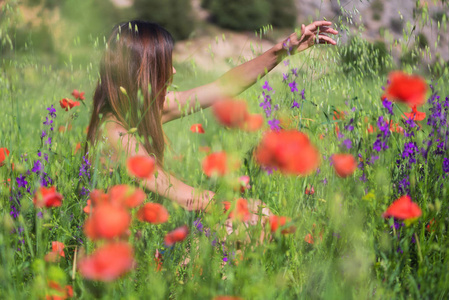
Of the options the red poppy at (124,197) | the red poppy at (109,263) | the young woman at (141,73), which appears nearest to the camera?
the red poppy at (109,263)

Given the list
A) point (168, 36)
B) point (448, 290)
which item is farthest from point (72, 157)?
point (448, 290)

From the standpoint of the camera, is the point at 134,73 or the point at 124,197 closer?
the point at 124,197

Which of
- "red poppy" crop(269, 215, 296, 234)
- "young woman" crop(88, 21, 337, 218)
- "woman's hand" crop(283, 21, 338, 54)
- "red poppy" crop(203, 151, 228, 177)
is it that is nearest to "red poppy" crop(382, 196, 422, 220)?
"red poppy" crop(269, 215, 296, 234)

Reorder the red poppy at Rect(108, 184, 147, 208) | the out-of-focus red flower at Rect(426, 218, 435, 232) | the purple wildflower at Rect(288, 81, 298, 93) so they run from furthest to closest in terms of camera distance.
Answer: the purple wildflower at Rect(288, 81, 298, 93), the out-of-focus red flower at Rect(426, 218, 435, 232), the red poppy at Rect(108, 184, 147, 208)

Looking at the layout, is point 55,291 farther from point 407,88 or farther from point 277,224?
point 407,88

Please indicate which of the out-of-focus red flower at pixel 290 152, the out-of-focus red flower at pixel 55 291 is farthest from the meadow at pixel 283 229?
the out-of-focus red flower at pixel 290 152

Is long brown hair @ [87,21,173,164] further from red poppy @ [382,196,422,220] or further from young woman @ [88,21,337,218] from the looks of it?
red poppy @ [382,196,422,220]

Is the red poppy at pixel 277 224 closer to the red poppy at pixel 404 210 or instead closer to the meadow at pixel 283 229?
the meadow at pixel 283 229

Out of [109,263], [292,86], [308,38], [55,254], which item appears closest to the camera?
[109,263]

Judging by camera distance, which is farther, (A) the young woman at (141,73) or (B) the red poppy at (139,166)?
(A) the young woman at (141,73)

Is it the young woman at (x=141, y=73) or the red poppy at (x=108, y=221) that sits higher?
the red poppy at (x=108, y=221)

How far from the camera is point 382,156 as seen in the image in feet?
3.70

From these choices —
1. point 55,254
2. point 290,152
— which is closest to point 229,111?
point 290,152

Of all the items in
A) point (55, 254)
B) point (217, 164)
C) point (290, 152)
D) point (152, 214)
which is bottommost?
point (55, 254)
